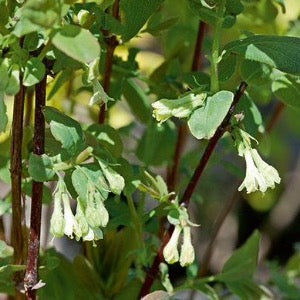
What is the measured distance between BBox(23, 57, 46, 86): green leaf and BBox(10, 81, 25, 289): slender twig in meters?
0.05

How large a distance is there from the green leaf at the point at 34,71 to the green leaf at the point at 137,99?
41 centimetres

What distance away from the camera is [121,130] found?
118 centimetres

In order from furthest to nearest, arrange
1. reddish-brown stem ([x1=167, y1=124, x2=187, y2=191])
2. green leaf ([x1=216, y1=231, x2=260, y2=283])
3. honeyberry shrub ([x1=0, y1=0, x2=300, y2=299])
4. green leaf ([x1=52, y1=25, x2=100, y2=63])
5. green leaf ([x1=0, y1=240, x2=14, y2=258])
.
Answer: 1. reddish-brown stem ([x1=167, y1=124, x2=187, y2=191])
2. green leaf ([x1=216, y1=231, x2=260, y2=283])
3. green leaf ([x1=0, y1=240, x2=14, y2=258])
4. honeyberry shrub ([x1=0, y1=0, x2=300, y2=299])
5. green leaf ([x1=52, y1=25, x2=100, y2=63])

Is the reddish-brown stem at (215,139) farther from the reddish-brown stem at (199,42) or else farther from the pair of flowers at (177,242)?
the reddish-brown stem at (199,42)

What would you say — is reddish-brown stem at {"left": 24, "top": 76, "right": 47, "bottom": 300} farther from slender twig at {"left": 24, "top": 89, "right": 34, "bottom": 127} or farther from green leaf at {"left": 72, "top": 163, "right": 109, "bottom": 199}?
slender twig at {"left": 24, "top": 89, "right": 34, "bottom": 127}

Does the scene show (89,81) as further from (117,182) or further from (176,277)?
(176,277)

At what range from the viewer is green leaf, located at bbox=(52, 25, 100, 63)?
614mm

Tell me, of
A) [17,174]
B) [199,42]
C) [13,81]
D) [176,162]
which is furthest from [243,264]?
[13,81]

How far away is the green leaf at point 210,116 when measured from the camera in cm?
72

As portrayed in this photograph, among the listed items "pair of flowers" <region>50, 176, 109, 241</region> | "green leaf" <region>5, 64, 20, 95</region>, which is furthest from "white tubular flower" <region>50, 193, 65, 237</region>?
"green leaf" <region>5, 64, 20, 95</region>

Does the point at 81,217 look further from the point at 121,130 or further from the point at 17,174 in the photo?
the point at 121,130

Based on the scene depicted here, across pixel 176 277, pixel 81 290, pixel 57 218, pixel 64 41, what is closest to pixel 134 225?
pixel 81 290

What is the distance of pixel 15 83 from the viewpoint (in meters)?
0.67

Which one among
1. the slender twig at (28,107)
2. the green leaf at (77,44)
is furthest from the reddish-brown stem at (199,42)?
the green leaf at (77,44)
